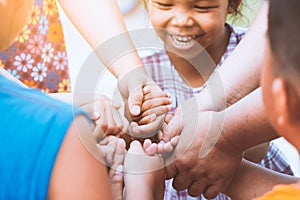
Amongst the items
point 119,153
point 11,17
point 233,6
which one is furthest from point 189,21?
point 11,17

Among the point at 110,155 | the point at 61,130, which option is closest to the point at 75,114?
the point at 61,130

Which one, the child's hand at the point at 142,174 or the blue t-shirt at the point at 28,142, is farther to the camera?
the child's hand at the point at 142,174

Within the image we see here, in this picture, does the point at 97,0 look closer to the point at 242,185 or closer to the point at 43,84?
the point at 43,84

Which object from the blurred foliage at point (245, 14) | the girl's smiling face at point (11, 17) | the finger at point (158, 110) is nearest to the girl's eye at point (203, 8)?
the blurred foliage at point (245, 14)

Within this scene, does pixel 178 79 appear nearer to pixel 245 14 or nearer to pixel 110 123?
pixel 245 14

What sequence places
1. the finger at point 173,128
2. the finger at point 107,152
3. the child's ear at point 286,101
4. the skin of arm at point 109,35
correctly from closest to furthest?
the child's ear at point 286,101, the finger at point 107,152, the finger at point 173,128, the skin of arm at point 109,35

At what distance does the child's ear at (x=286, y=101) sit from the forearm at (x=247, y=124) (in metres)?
0.23

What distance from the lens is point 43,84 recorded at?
1.09 meters

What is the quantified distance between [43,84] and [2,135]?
0.50m

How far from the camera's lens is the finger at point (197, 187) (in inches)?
35.8

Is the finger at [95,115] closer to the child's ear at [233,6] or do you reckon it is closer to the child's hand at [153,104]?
the child's hand at [153,104]

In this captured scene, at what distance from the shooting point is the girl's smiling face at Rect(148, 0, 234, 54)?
1.05 m

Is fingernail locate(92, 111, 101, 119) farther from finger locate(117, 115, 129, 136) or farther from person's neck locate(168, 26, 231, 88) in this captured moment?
person's neck locate(168, 26, 231, 88)

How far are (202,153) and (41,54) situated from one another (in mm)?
382
